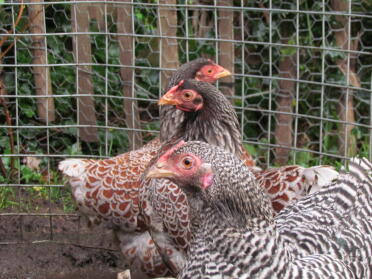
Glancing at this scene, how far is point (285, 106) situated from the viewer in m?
4.76

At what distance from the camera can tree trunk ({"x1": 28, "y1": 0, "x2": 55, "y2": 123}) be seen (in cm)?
429

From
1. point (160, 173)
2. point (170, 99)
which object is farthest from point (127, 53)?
point (160, 173)

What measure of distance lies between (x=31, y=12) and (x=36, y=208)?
1367 millimetres

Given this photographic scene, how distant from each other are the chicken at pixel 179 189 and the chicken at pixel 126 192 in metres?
0.21

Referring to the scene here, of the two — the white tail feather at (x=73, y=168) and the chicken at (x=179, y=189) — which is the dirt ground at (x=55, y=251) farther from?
the chicken at (x=179, y=189)

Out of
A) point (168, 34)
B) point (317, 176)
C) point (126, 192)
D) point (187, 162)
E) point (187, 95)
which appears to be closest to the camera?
point (187, 162)

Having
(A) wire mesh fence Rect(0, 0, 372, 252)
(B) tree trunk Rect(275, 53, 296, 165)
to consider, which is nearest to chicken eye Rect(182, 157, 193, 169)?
(A) wire mesh fence Rect(0, 0, 372, 252)

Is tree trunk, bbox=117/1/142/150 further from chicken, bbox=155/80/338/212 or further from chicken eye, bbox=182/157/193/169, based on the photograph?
chicken eye, bbox=182/157/193/169

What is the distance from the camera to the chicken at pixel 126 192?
3.71m

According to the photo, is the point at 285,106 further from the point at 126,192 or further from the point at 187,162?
the point at 187,162

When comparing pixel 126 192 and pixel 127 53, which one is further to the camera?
pixel 127 53

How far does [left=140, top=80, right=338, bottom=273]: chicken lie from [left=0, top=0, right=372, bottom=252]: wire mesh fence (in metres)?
0.79

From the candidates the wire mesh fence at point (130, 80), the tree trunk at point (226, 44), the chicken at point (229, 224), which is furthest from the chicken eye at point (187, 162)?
the tree trunk at point (226, 44)

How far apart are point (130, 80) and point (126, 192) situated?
907 mm
